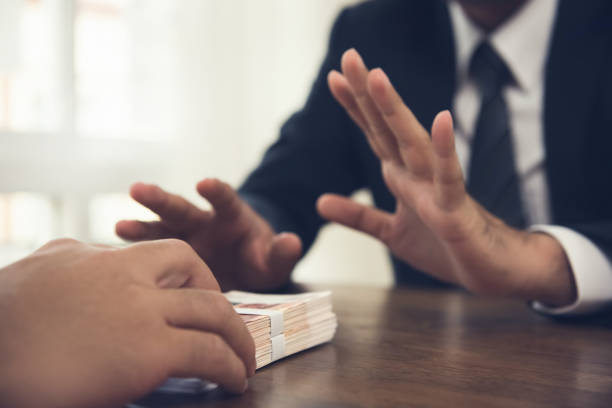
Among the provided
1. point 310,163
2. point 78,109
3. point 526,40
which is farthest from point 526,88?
point 78,109

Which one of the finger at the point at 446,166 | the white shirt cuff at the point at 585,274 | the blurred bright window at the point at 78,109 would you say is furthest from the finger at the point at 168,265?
the blurred bright window at the point at 78,109

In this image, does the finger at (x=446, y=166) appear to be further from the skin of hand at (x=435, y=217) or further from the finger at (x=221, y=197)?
the finger at (x=221, y=197)

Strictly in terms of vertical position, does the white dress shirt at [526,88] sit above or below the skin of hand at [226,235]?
above

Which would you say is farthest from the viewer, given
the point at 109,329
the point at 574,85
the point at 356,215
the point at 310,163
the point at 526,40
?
the point at 310,163

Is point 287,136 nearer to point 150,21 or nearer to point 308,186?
point 308,186

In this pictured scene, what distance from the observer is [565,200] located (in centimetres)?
109

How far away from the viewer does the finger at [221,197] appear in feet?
2.65

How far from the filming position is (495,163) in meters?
1.10

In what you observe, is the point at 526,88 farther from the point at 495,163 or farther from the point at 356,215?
the point at 356,215

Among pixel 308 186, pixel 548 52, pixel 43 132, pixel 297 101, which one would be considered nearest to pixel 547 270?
pixel 548 52

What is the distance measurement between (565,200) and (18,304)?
3.31ft

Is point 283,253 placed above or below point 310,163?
below

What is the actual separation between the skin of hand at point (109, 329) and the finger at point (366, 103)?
0.36 metres

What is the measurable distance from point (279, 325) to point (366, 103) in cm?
33
